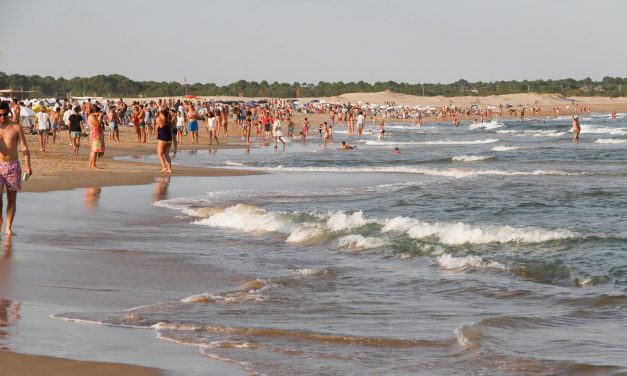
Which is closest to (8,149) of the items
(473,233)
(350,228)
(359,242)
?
(359,242)

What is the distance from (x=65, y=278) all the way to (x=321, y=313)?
2.64m

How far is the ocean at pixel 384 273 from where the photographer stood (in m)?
6.97

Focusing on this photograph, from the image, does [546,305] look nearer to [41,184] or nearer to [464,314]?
[464,314]

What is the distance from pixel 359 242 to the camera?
13.2 m

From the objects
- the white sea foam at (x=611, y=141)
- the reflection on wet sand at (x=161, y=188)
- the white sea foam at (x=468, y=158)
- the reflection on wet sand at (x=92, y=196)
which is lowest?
the white sea foam at (x=611, y=141)

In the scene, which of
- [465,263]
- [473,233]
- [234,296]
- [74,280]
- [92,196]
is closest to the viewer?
[234,296]

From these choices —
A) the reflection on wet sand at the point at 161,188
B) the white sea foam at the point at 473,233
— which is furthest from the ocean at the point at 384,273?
the reflection on wet sand at the point at 161,188

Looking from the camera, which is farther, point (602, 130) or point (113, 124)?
point (602, 130)

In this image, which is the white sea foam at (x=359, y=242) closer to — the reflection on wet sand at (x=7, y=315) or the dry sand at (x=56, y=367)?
the reflection on wet sand at (x=7, y=315)

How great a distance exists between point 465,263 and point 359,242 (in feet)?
6.66

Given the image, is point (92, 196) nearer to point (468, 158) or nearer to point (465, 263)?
point (465, 263)

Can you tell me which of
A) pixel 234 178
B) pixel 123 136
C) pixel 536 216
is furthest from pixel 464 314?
pixel 123 136

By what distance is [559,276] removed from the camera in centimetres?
1097

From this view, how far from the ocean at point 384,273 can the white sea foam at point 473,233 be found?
0.03 m
